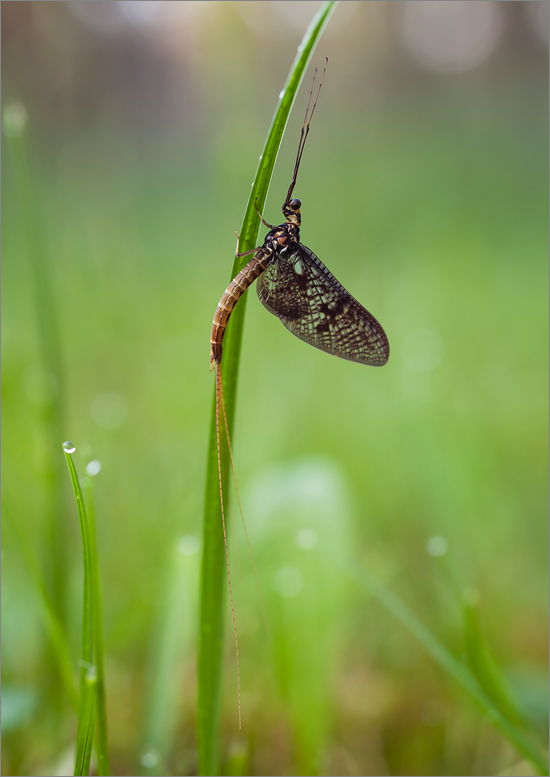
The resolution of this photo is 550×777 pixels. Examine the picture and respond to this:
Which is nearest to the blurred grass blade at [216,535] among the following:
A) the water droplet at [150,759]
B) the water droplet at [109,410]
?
the water droplet at [150,759]

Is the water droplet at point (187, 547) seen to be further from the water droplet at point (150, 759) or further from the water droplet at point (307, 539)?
the water droplet at point (150, 759)

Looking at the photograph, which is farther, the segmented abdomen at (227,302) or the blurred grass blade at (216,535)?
the segmented abdomen at (227,302)

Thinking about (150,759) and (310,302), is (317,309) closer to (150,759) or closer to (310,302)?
(310,302)

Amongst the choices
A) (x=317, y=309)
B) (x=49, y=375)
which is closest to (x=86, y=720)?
(x=49, y=375)

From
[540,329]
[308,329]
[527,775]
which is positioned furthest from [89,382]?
[540,329]

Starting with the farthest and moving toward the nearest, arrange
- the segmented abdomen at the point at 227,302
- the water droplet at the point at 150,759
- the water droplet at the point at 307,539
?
1. the water droplet at the point at 307,539
2. the water droplet at the point at 150,759
3. the segmented abdomen at the point at 227,302
